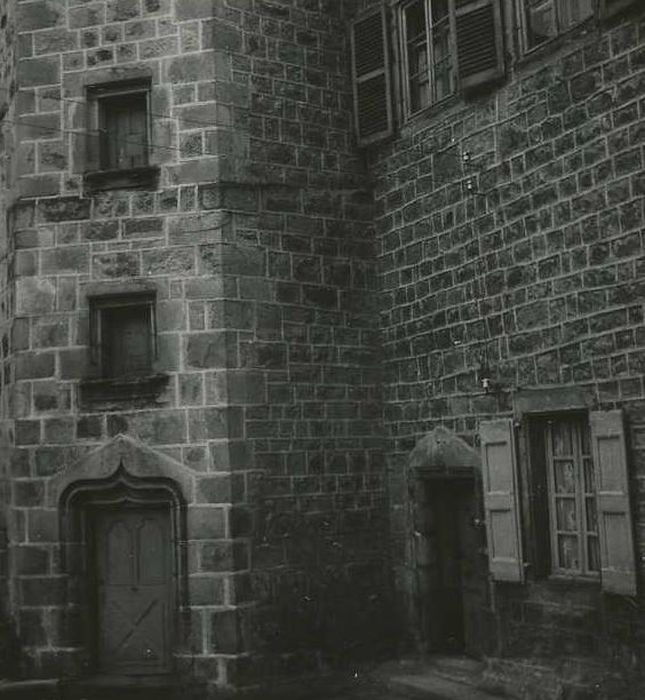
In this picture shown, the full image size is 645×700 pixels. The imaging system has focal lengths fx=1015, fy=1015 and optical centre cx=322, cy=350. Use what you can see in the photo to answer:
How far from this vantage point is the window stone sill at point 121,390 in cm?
987

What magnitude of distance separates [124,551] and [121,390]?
159cm

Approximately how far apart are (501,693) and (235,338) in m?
4.05

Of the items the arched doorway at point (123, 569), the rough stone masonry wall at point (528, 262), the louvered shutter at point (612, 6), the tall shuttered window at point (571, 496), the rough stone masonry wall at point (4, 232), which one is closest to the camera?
the louvered shutter at point (612, 6)

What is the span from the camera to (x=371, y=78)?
10.7 metres

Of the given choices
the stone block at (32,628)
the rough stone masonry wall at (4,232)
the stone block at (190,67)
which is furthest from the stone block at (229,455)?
the stone block at (190,67)

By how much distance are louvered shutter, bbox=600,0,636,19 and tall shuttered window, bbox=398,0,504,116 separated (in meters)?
1.35

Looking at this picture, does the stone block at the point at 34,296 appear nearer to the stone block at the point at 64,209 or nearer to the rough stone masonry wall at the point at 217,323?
the rough stone masonry wall at the point at 217,323

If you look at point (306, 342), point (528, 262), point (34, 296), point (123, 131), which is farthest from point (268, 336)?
point (528, 262)

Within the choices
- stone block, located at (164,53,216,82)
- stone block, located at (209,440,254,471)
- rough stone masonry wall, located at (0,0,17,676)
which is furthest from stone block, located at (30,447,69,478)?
stone block, located at (164,53,216,82)

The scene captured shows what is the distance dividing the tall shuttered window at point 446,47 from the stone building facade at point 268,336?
0.09 ft

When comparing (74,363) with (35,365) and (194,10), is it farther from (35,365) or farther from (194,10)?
(194,10)

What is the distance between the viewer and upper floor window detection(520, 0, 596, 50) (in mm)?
8227

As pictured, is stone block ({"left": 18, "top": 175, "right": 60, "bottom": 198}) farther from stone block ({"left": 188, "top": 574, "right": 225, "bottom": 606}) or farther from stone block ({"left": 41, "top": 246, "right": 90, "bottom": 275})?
stone block ({"left": 188, "top": 574, "right": 225, "bottom": 606})

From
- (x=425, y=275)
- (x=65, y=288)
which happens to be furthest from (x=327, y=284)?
(x=65, y=288)
